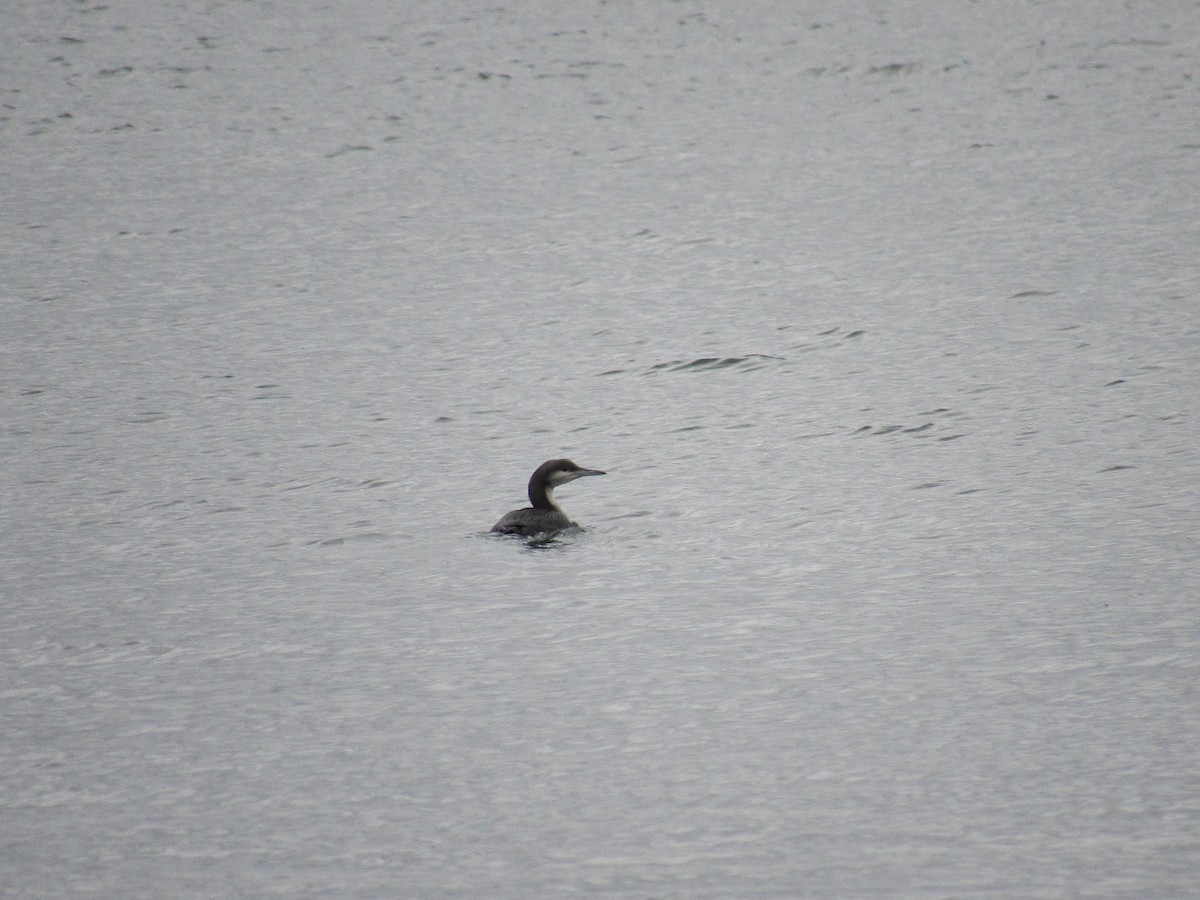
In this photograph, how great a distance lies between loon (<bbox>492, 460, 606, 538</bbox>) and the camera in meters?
13.3

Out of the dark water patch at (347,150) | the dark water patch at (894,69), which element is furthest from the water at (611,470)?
the dark water patch at (347,150)

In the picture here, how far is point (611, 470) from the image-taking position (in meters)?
15.3

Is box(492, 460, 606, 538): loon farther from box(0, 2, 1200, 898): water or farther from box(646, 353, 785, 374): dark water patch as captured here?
box(646, 353, 785, 374): dark water patch

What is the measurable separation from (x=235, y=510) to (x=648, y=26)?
2261cm

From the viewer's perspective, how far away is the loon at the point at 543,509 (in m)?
13.3

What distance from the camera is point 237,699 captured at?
Result: 34.5 feet

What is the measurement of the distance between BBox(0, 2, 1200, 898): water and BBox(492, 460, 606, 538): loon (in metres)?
0.20

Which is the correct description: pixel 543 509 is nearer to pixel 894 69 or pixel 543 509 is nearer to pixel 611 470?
pixel 611 470

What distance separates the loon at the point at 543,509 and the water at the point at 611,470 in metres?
0.20

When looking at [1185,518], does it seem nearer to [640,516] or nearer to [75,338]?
[640,516]

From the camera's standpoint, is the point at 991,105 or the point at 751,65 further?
the point at 751,65

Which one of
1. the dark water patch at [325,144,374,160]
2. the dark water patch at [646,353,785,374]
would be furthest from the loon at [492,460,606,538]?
the dark water patch at [325,144,374,160]

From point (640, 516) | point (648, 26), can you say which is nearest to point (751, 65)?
point (648, 26)

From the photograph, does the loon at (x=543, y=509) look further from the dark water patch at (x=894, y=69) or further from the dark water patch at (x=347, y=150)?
the dark water patch at (x=894, y=69)
